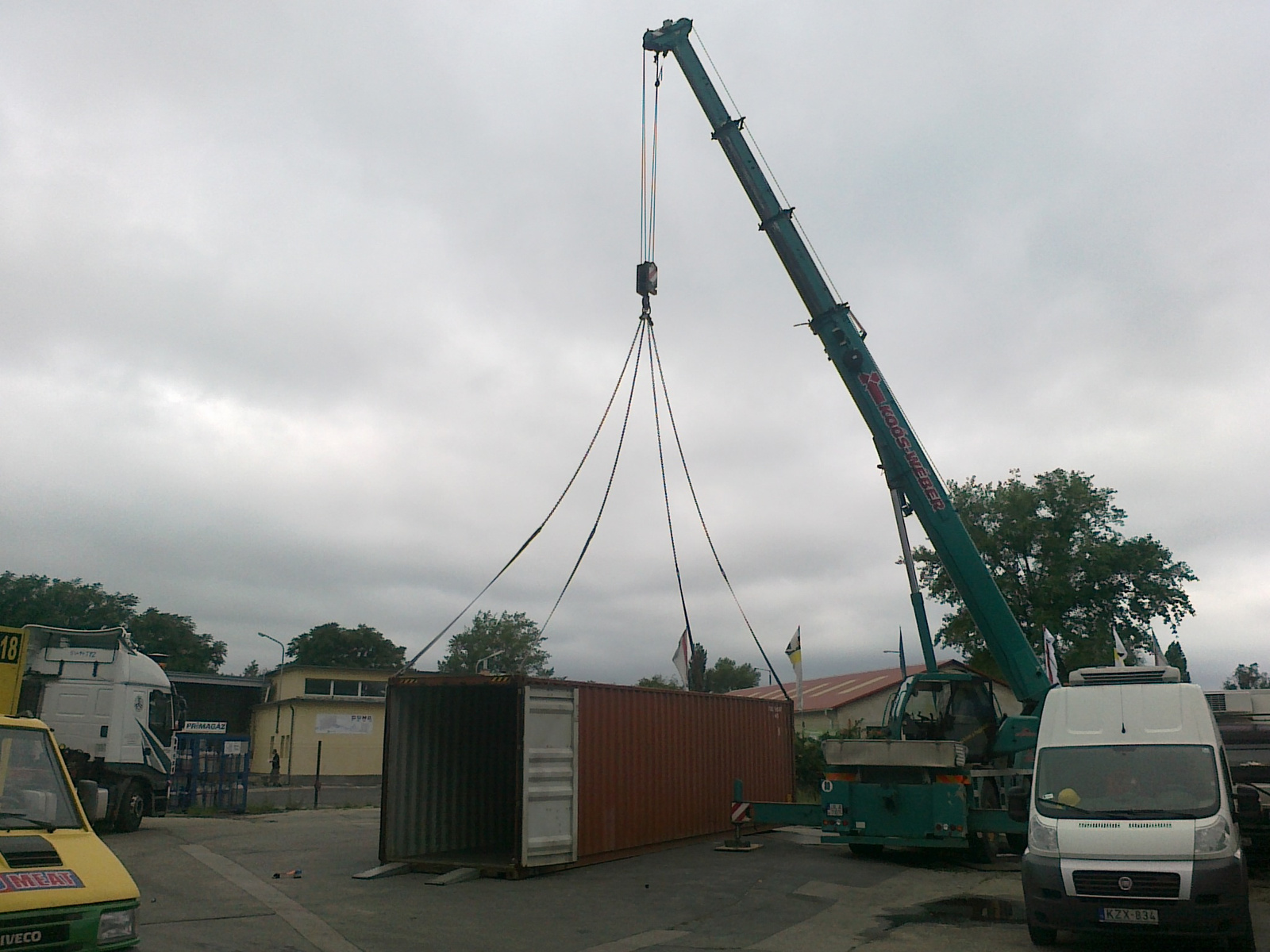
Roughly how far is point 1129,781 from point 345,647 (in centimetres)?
7926

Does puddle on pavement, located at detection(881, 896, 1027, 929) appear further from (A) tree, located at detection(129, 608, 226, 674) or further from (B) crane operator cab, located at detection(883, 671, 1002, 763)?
(A) tree, located at detection(129, 608, 226, 674)

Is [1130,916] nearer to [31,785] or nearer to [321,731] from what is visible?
[31,785]

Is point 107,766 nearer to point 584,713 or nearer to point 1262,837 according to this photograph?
point 584,713

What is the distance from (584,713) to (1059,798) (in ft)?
24.1

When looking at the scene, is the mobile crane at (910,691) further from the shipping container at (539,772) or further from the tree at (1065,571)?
the tree at (1065,571)

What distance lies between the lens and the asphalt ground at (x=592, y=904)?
9414 millimetres

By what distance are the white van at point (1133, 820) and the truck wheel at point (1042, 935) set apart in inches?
0.5

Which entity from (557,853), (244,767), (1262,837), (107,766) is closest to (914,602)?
(1262,837)

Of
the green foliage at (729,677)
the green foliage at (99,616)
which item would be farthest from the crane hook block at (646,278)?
the green foliage at (729,677)

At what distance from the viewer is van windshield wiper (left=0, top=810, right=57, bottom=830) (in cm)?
591

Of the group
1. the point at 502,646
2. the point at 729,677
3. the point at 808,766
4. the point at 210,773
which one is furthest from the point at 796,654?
the point at 729,677

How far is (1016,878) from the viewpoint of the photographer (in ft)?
45.0

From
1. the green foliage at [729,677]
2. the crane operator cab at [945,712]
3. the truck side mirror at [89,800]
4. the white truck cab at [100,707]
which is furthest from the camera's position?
the green foliage at [729,677]

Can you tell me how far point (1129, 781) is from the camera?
356 inches
